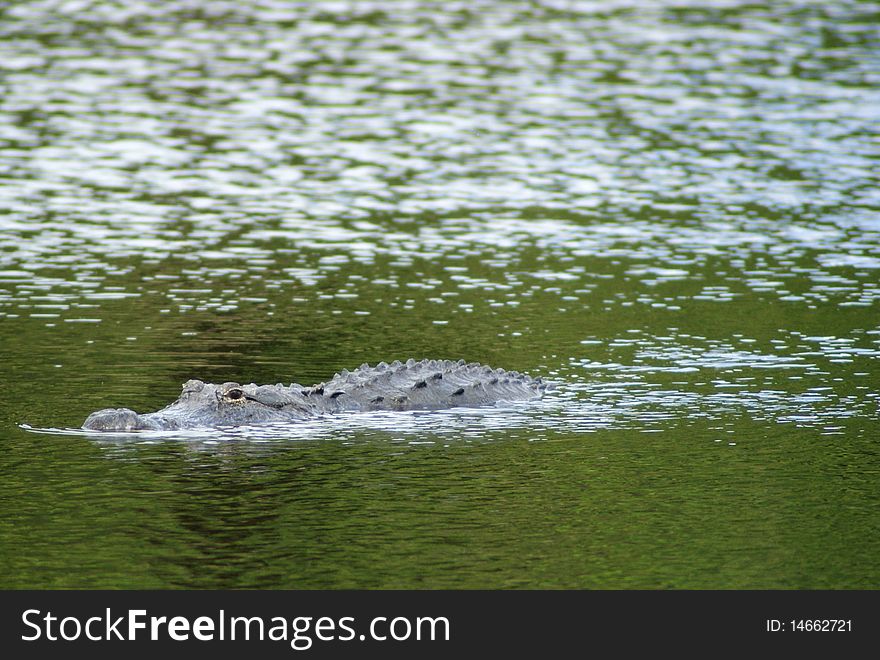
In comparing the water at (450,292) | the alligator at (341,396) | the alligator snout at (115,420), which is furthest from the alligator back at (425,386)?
the alligator snout at (115,420)

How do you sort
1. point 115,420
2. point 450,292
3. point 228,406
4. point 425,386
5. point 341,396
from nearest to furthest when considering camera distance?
point 115,420, point 228,406, point 341,396, point 425,386, point 450,292

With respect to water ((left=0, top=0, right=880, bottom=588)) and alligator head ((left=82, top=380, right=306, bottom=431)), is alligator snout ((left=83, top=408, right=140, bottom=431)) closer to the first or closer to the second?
water ((left=0, top=0, right=880, bottom=588))

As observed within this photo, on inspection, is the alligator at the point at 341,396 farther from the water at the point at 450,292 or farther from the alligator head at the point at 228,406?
the water at the point at 450,292

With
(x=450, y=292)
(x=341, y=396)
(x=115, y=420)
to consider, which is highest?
(x=115, y=420)

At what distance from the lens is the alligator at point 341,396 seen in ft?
55.6

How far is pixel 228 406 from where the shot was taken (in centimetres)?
1722

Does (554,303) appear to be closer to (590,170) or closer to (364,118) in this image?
(590,170)

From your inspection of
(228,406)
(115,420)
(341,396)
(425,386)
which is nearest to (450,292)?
(425,386)

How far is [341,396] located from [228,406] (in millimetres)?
1230

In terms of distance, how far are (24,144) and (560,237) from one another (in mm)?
12295

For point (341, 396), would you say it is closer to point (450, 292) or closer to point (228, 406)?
point (228, 406)

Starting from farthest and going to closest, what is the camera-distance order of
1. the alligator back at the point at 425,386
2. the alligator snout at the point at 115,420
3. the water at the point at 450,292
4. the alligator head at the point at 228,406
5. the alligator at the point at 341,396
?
the alligator back at the point at 425,386
the alligator head at the point at 228,406
the alligator at the point at 341,396
the alligator snout at the point at 115,420
the water at the point at 450,292

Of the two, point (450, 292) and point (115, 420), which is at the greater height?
point (115, 420)
